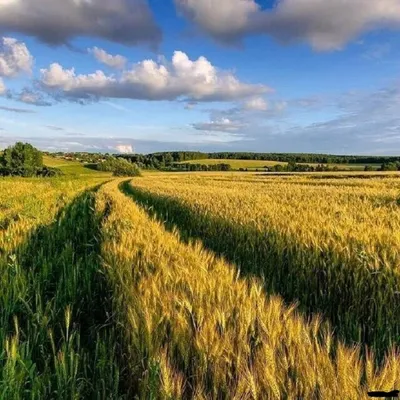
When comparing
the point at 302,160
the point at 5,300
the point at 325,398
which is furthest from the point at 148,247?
the point at 302,160

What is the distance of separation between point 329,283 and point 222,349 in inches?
105

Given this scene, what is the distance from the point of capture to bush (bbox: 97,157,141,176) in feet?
336

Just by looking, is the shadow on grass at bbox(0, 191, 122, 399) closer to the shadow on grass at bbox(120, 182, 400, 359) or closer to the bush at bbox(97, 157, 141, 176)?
the shadow on grass at bbox(120, 182, 400, 359)

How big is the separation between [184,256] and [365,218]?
13.2 ft

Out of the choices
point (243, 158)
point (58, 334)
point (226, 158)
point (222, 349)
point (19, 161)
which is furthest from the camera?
point (243, 158)

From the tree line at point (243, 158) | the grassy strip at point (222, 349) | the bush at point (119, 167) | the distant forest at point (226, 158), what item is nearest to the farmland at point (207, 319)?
the grassy strip at point (222, 349)

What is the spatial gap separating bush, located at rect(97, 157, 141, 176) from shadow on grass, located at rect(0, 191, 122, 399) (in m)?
98.7

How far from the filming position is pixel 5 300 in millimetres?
2971

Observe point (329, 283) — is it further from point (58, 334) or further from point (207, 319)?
point (58, 334)

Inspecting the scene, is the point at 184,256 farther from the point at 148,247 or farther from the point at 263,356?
the point at 263,356

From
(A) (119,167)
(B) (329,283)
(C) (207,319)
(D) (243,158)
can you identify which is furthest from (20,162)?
(C) (207,319)

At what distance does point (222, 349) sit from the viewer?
1714 mm

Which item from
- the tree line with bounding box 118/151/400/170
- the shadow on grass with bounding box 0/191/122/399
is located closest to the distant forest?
the tree line with bounding box 118/151/400/170

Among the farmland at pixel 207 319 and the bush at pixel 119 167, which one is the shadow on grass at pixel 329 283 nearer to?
the farmland at pixel 207 319
